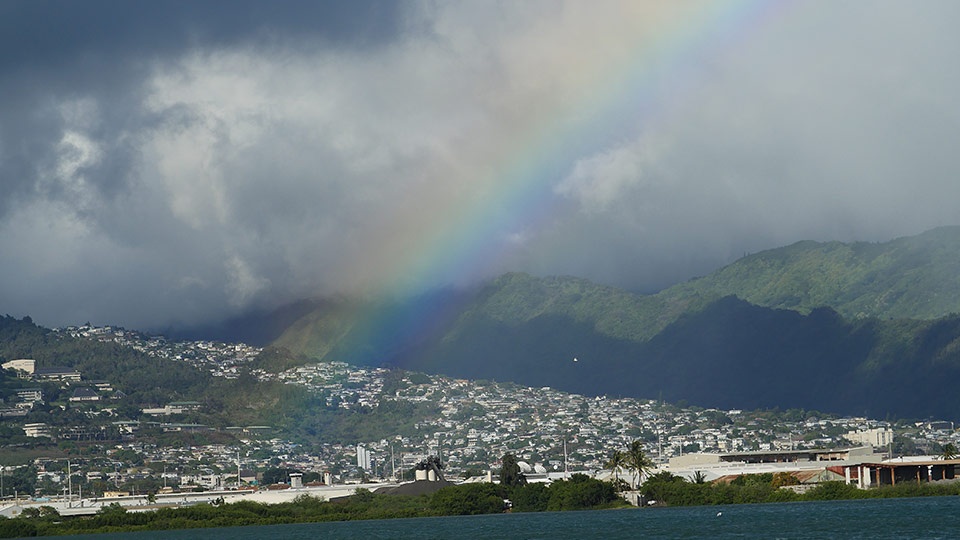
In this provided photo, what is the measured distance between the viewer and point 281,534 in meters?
139

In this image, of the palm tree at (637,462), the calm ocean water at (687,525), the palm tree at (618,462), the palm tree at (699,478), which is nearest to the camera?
the calm ocean water at (687,525)

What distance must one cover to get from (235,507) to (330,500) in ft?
57.6

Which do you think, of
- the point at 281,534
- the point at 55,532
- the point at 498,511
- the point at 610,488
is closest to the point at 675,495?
the point at 610,488

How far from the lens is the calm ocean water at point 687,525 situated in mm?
95188

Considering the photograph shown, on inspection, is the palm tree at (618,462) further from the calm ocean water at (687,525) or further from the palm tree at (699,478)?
the calm ocean water at (687,525)

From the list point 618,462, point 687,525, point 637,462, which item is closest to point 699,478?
point 637,462

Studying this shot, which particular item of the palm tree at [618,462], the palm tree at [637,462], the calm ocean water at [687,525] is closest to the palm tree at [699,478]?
the palm tree at [637,462]

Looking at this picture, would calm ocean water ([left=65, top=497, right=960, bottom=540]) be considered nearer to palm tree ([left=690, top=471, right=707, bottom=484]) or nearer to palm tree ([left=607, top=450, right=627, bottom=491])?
palm tree ([left=690, top=471, right=707, bottom=484])

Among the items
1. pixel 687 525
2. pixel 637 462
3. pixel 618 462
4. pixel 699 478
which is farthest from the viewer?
pixel 618 462

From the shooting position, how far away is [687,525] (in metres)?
112

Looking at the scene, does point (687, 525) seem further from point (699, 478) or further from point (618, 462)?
point (618, 462)

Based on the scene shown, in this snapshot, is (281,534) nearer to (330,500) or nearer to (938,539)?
(330,500)

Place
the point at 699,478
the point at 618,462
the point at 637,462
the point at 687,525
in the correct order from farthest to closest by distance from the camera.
A: the point at 618,462, the point at 637,462, the point at 699,478, the point at 687,525

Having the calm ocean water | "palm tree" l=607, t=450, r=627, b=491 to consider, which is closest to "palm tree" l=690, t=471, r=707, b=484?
"palm tree" l=607, t=450, r=627, b=491
